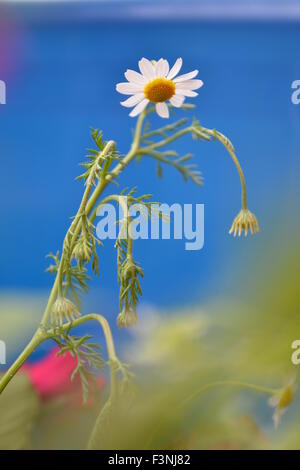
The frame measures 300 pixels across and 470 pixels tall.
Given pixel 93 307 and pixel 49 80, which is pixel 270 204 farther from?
pixel 49 80

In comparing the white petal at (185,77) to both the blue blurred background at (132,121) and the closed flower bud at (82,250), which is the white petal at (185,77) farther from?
the closed flower bud at (82,250)

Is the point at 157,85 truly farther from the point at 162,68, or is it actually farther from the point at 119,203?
the point at 119,203

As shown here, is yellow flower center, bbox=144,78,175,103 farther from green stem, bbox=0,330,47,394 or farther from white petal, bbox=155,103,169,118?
green stem, bbox=0,330,47,394

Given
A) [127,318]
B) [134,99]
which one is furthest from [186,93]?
[127,318]

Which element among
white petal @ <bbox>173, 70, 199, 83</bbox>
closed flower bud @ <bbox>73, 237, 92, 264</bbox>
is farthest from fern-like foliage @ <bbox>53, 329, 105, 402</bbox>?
white petal @ <bbox>173, 70, 199, 83</bbox>

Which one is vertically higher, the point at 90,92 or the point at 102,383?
the point at 90,92
